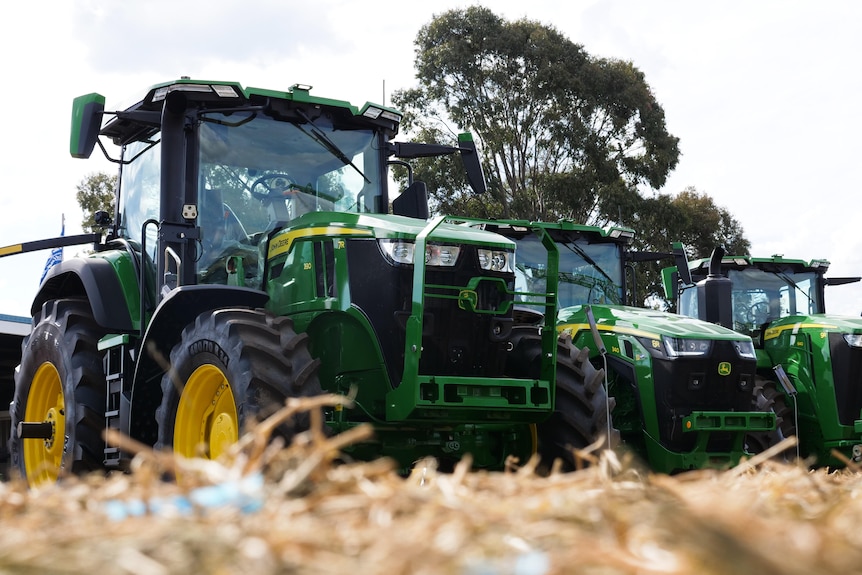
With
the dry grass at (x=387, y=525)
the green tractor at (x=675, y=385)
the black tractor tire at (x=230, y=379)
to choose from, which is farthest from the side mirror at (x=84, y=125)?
the dry grass at (x=387, y=525)

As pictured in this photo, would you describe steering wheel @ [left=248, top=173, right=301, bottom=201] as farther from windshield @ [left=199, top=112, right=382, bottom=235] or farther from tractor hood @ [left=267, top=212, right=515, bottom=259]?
tractor hood @ [left=267, top=212, right=515, bottom=259]

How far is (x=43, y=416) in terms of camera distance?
756 cm

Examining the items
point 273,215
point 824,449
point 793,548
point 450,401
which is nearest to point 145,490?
point 793,548

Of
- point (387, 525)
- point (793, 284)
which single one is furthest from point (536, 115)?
point (387, 525)

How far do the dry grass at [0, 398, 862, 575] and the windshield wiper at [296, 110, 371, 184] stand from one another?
4.71m

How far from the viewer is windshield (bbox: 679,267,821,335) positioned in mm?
12344

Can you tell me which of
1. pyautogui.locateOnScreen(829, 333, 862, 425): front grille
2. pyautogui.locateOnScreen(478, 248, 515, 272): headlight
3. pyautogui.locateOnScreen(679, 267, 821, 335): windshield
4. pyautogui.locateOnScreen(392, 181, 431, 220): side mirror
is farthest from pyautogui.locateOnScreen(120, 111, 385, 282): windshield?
pyautogui.locateOnScreen(679, 267, 821, 335): windshield

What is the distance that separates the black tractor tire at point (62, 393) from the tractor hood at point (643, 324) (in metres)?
4.17

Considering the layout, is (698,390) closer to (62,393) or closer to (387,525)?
(62,393)

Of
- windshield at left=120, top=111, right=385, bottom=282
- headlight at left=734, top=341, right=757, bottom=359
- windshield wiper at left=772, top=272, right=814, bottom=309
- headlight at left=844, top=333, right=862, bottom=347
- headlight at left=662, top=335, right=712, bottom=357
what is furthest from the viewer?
windshield wiper at left=772, top=272, right=814, bottom=309

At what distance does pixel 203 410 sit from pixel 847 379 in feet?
25.1

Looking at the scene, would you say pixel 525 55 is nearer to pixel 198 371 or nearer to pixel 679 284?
pixel 679 284

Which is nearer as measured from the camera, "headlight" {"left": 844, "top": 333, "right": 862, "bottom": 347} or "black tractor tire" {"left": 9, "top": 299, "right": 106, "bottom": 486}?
"black tractor tire" {"left": 9, "top": 299, "right": 106, "bottom": 486}

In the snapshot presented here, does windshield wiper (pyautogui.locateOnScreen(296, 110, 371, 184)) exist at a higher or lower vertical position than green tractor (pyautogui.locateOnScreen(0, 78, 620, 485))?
higher
